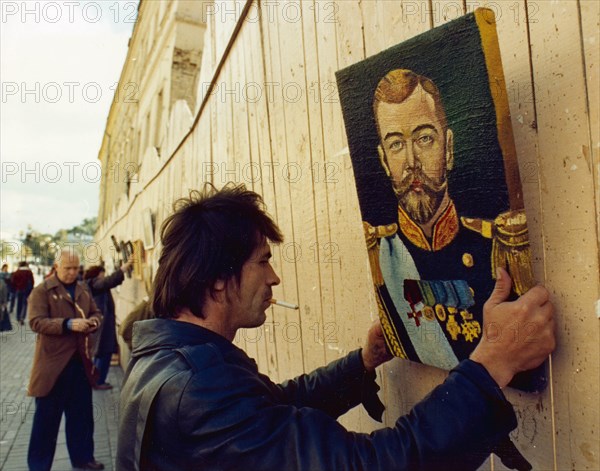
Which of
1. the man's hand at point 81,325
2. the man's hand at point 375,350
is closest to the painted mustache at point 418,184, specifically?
the man's hand at point 375,350

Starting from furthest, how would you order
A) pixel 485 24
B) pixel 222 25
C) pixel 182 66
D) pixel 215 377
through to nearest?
pixel 182 66, pixel 222 25, pixel 215 377, pixel 485 24

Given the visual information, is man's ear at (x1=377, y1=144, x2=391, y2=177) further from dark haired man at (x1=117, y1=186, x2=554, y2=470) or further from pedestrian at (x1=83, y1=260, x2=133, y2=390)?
pedestrian at (x1=83, y1=260, x2=133, y2=390)

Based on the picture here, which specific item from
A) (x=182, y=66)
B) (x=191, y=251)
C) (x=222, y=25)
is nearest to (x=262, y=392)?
(x=191, y=251)

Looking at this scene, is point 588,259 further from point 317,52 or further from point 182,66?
point 182,66

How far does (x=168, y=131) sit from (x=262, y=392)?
16.8 feet

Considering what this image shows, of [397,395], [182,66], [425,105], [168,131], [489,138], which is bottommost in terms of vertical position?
[397,395]

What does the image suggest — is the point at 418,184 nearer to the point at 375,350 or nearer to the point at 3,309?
the point at 375,350

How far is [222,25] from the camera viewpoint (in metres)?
3.35

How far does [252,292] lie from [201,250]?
20 centimetres

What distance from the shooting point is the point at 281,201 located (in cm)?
251

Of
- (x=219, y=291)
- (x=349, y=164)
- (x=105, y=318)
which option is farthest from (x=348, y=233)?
(x=105, y=318)

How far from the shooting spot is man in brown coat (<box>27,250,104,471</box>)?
4176mm

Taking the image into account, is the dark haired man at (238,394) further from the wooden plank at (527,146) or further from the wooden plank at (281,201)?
the wooden plank at (281,201)

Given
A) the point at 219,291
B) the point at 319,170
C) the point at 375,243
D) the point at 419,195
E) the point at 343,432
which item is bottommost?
the point at 343,432
